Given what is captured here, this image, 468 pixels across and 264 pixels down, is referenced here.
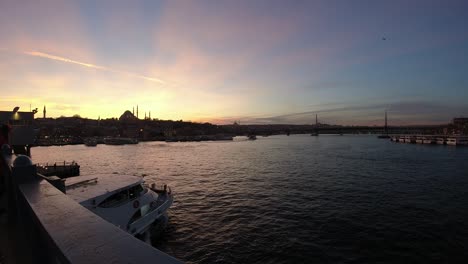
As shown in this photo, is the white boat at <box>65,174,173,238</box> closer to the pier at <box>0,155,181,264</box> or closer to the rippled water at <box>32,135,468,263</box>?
the rippled water at <box>32,135,468,263</box>

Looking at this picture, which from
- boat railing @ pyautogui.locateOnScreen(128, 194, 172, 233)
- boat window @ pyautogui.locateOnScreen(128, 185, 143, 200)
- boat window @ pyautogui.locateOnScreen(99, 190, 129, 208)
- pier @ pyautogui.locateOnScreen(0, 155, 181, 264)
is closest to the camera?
pier @ pyautogui.locateOnScreen(0, 155, 181, 264)

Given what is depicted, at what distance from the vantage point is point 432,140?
443ft

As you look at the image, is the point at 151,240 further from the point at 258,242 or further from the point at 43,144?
the point at 43,144

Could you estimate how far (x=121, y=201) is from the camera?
65.2 ft

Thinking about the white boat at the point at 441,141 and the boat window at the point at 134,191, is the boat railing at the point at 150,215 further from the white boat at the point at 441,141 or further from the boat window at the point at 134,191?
the white boat at the point at 441,141

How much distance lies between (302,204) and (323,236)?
860 cm

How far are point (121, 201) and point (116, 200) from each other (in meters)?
0.39

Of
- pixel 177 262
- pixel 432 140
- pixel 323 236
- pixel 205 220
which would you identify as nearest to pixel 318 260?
pixel 323 236

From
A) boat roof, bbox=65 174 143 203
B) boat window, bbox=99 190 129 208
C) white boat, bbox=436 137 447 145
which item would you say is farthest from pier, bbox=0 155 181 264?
white boat, bbox=436 137 447 145

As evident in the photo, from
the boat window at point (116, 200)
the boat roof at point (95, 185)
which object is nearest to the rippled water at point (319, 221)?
the boat window at point (116, 200)

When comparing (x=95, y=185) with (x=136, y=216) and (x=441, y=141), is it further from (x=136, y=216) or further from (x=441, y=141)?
(x=441, y=141)

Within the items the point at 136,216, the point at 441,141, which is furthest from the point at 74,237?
the point at 441,141

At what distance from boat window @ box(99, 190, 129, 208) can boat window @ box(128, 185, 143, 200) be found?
18.3 inches

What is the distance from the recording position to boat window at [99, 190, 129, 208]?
18969mm
